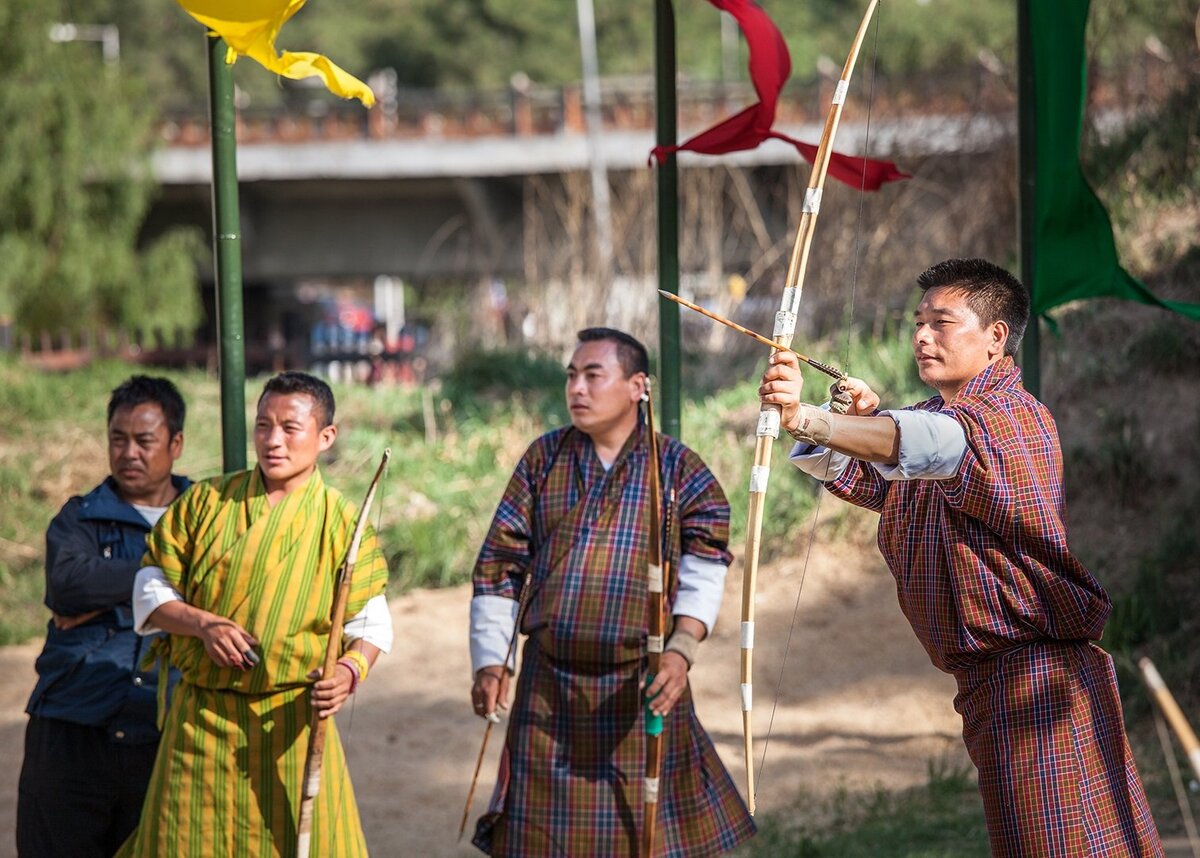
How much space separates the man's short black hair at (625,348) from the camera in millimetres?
3754

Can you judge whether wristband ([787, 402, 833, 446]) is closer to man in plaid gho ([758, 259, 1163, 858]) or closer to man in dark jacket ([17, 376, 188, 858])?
man in plaid gho ([758, 259, 1163, 858])

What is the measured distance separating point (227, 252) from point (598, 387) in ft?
3.82

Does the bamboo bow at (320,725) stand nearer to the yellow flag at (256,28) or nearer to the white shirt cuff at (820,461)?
the white shirt cuff at (820,461)

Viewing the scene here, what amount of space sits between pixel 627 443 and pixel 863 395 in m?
1.02

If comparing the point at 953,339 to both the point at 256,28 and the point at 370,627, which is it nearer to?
the point at 370,627

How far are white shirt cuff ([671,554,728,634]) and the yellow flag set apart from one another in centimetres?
144

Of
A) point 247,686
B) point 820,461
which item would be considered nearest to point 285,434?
point 247,686

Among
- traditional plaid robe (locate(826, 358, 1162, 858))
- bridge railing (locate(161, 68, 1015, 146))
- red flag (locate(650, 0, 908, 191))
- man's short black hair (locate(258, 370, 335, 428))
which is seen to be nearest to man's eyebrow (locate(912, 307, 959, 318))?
traditional plaid robe (locate(826, 358, 1162, 858))

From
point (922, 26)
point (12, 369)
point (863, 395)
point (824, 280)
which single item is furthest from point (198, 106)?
point (863, 395)

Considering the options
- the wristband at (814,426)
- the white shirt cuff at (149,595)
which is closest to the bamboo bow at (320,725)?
the white shirt cuff at (149,595)

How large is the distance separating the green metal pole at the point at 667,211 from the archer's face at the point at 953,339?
1359 mm

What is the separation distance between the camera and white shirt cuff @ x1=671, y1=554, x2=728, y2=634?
3.67 m

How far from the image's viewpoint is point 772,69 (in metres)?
4.56

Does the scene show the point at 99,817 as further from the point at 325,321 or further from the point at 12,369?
the point at 325,321
